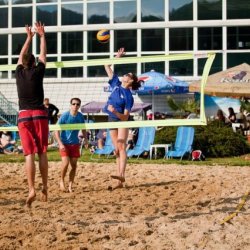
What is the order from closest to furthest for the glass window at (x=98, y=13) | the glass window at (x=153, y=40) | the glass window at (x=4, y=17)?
the glass window at (x=153, y=40), the glass window at (x=98, y=13), the glass window at (x=4, y=17)

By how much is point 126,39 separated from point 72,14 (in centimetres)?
266

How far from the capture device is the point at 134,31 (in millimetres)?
26531

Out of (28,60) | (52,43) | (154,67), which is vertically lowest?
(28,60)

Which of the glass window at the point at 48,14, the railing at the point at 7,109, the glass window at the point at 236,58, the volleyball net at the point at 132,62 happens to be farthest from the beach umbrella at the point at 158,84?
the volleyball net at the point at 132,62

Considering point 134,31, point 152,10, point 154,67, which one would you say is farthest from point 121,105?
point 152,10

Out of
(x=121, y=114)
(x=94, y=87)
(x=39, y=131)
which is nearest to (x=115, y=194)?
(x=121, y=114)

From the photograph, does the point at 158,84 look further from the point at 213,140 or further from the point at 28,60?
the point at 28,60

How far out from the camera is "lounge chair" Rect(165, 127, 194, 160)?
15750mm

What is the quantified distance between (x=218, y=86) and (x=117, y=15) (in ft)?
33.2

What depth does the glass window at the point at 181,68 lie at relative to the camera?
25625mm

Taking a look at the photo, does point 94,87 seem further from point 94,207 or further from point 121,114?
point 94,207

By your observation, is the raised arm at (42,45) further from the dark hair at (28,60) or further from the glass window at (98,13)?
the glass window at (98,13)

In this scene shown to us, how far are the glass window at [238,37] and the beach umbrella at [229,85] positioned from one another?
7.43 metres

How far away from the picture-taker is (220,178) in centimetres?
1093
